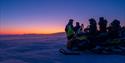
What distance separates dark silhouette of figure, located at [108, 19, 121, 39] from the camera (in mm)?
17688

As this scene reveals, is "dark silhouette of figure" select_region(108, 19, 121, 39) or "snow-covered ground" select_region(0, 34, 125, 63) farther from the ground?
"dark silhouette of figure" select_region(108, 19, 121, 39)

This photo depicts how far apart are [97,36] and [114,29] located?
3.96 ft

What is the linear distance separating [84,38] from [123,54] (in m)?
2.67

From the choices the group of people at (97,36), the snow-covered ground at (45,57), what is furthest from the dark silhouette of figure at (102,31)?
the snow-covered ground at (45,57)

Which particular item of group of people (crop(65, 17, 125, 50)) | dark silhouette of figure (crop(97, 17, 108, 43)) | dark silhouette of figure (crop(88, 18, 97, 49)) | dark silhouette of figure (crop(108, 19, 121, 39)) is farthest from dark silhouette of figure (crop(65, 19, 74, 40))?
dark silhouette of figure (crop(108, 19, 121, 39))

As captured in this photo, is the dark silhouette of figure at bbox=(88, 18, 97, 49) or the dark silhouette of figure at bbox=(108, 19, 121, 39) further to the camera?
the dark silhouette of figure at bbox=(108, 19, 121, 39)

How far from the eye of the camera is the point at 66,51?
17453 millimetres

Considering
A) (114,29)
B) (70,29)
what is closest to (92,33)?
(114,29)

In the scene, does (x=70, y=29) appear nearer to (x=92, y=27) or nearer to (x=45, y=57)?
(x=92, y=27)

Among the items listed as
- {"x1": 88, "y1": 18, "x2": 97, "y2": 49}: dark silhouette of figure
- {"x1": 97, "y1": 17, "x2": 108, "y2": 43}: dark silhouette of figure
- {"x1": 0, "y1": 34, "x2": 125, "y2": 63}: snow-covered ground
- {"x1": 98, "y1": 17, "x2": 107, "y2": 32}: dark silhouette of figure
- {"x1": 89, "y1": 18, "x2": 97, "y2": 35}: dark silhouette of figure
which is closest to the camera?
{"x1": 0, "y1": 34, "x2": 125, "y2": 63}: snow-covered ground

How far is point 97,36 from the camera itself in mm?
17969

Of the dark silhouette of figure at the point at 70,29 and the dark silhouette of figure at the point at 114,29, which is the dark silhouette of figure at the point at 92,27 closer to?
the dark silhouette of figure at the point at 114,29

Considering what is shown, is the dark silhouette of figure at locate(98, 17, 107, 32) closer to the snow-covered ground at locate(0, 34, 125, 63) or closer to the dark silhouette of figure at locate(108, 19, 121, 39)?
the dark silhouette of figure at locate(108, 19, 121, 39)

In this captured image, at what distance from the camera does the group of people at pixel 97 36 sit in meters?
17.5
